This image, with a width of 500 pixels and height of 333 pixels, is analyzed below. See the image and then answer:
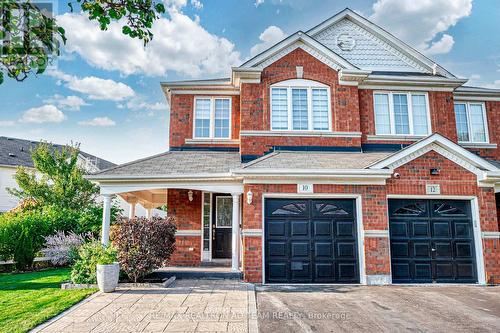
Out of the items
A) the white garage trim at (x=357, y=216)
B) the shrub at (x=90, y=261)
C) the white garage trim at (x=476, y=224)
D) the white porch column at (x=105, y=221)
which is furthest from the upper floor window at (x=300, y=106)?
the shrub at (x=90, y=261)

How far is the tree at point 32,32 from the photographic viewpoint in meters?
3.72

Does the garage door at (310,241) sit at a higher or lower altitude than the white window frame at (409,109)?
lower

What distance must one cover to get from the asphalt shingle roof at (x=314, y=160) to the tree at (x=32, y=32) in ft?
20.8

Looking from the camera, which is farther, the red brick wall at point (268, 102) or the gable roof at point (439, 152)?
the red brick wall at point (268, 102)

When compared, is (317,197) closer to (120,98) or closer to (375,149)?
(375,149)

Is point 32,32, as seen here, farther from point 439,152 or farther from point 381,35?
point 381,35

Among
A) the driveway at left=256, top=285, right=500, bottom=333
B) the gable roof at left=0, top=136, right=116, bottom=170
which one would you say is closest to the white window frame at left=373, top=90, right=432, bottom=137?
the driveway at left=256, top=285, right=500, bottom=333

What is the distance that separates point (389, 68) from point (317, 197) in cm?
748

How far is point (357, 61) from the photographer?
14305mm

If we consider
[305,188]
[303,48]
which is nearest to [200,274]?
[305,188]

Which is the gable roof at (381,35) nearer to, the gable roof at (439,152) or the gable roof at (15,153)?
the gable roof at (439,152)

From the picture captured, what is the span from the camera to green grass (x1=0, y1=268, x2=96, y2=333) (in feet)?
19.7

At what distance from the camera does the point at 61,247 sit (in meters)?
12.7

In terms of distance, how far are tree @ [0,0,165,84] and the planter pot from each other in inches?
209
